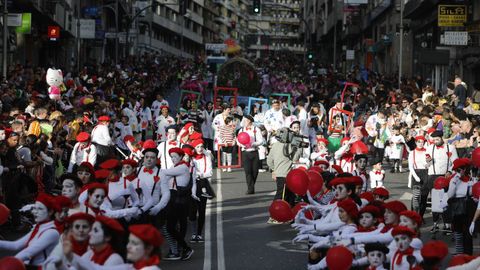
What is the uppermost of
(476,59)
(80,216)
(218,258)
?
(476,59)

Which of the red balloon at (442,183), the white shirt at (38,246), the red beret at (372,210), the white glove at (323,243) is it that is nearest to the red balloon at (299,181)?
the red balloon at (442,183)

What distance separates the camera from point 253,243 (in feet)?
55.7

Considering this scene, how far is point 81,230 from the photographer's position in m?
9.55

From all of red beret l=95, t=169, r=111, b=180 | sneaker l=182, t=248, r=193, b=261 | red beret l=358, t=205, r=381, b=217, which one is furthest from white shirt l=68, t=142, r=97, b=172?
red beret l=358, t=205, r=381, b=217

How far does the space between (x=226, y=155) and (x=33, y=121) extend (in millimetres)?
7777

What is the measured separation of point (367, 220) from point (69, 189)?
120 inches

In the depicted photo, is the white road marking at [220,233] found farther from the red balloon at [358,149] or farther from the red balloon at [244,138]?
the red balloon at [358,149]

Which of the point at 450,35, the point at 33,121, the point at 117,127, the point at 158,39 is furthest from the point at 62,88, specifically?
the point at 158,39

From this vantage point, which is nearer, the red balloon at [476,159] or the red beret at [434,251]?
the red beret at [434,251]

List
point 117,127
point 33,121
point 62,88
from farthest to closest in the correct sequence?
point 62,88
point 117,127
point 33,121

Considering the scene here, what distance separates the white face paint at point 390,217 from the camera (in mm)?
11320

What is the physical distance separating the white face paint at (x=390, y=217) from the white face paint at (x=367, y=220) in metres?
0.13

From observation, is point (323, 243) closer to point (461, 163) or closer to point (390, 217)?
point (390, 217)

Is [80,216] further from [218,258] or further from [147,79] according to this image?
[147,79]
